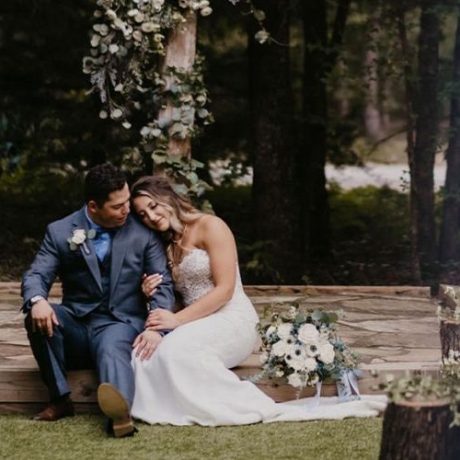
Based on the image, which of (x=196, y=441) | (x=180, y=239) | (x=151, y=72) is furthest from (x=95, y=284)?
(x=151, y=72)

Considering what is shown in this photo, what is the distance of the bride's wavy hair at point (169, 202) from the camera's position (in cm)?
621

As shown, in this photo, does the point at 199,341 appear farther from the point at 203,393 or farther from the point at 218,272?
the point at 218,272

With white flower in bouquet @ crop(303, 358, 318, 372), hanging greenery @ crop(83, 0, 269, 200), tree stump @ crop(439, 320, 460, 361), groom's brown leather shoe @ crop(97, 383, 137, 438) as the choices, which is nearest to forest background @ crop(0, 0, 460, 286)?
hanging greenery @ crop(83, 0, 269, 200)

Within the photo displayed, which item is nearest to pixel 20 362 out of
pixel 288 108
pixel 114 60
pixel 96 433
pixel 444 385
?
pixel 96 433

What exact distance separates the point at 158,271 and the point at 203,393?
2.25ft

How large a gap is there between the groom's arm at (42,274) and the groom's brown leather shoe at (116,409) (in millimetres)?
669

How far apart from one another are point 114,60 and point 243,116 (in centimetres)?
462

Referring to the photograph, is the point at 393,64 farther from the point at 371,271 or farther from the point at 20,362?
the point at 20,362

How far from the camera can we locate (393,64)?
36.4 feet

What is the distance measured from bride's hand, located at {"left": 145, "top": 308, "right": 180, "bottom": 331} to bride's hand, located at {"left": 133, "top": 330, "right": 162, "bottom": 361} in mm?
37

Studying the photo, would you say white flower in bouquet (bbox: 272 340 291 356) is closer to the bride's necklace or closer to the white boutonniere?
the bride's necklace

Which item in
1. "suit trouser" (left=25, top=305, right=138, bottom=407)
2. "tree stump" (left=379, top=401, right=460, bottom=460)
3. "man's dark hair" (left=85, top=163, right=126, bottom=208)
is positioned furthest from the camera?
"man's dark hair" (left=85, top=163, right=126, bottom=208)

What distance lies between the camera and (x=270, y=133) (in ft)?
35.4

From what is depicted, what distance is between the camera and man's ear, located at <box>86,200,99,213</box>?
19.9 feet
